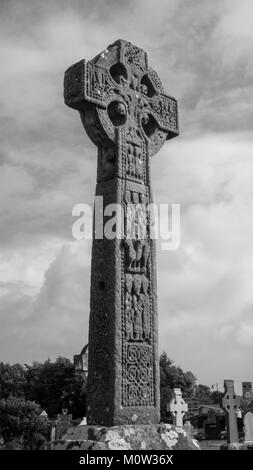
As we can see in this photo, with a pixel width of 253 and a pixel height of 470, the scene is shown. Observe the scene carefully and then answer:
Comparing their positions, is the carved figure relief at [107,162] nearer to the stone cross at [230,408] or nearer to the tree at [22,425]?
the stone cross at [230,408]

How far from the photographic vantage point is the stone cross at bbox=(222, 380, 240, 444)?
1323 cm

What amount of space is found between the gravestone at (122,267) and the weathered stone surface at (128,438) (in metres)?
0.01

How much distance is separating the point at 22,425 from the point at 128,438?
1561 cm

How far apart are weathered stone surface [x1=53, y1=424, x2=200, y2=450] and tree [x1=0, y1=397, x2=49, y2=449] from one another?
13742 millimetres

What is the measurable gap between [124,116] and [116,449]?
433 cm

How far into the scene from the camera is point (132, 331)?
636 centimetres

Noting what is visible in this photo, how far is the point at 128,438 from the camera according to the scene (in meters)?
5.52

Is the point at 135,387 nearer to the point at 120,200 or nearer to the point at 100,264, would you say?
the point at 100,264

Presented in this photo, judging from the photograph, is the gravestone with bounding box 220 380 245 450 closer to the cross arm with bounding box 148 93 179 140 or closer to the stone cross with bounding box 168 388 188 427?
the stone cross with bounding box 168 388 188 427

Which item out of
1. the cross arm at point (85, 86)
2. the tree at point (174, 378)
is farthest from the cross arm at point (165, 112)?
the tree at point (174, 378)

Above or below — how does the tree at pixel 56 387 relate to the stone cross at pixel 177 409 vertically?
above

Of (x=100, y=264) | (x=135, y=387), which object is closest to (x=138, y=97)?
(x=100, y=264)

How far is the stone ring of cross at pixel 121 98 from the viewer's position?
6906 mm

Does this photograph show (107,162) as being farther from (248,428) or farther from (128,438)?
(248,428)
